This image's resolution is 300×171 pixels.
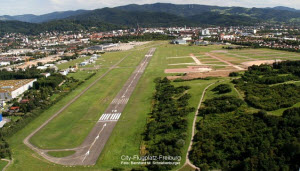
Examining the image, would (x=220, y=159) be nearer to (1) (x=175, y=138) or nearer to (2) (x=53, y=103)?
(1) (x=175, y=138)

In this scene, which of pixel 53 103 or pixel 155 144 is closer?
pixel 155 144

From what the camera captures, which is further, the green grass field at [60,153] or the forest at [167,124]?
the green grass field at [60,153]

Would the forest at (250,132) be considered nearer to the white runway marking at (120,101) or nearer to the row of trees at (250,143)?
the row of trees at (250,143)

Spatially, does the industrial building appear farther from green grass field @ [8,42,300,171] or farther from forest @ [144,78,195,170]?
forest @ [144,78,195,170]

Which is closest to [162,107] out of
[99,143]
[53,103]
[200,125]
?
[200,125]

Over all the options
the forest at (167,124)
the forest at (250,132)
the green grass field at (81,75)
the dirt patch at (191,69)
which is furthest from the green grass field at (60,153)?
the dirt patch at (191,69)
